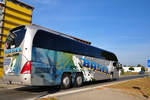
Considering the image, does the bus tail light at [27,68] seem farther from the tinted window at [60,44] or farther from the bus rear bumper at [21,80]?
the tinted window at [60,44]

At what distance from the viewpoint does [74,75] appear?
434 inches

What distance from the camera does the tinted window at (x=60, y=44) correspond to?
827cm

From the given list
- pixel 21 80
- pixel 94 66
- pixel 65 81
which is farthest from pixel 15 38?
pixel 94 66

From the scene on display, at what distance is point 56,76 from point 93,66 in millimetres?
5294

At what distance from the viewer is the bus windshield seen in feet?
26.9

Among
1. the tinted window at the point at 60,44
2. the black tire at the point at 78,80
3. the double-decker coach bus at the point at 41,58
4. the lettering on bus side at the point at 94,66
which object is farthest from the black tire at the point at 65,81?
the lettering on bus side at the point at 94,66

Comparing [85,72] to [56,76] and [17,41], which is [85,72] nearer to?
[56,76]

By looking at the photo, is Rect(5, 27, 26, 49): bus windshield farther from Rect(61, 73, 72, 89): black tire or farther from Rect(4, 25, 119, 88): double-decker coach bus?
Rect(61, 73, 72, 89): black tire

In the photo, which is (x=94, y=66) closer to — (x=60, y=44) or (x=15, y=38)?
(x=60, y=44)

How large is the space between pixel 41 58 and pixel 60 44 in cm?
203

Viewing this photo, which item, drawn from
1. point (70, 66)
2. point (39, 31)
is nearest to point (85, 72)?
point (70, 66)

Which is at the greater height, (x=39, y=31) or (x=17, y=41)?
(x=39, y=31)

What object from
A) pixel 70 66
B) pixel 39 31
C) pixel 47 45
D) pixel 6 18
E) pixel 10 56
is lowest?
pixel 70 66

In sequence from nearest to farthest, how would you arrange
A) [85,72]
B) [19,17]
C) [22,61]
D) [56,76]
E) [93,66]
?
1. [22,61]
2. [56,76]
3. [85,72]
4. [93,66]
5. [19,17]
